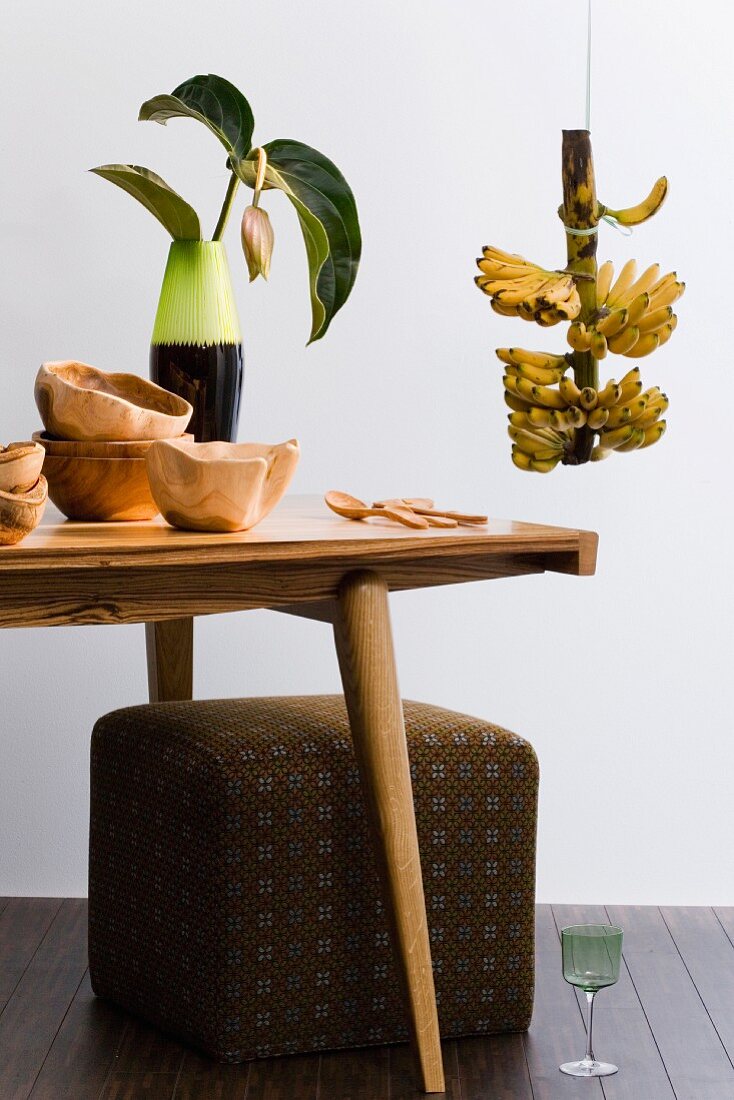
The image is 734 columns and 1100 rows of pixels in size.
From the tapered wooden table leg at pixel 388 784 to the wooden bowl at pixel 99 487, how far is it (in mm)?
273

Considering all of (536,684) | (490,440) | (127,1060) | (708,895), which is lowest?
(708,895)

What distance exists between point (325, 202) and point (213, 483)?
65cm

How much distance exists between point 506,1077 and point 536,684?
0.96 metres

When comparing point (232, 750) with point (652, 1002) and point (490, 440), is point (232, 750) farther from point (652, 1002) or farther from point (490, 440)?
point (490, 440)

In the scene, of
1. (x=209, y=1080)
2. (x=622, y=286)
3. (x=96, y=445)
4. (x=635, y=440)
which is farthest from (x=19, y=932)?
(x=622, y=286)

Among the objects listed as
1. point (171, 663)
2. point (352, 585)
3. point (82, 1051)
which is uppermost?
point (352, 585)

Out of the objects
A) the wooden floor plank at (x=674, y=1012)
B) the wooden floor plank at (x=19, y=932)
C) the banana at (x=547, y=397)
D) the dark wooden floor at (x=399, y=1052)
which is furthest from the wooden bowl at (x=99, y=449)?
the wooden floor plank at (x=674, y=1012)

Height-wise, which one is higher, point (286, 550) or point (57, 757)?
point (286, 550)

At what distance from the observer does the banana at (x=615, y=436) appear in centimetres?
181

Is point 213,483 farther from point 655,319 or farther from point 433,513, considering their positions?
point 655,319

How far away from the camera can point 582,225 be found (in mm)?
1628

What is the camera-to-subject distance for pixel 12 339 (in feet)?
8.47

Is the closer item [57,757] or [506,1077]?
[506,1077]

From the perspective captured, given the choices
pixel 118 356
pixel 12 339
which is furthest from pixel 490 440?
pixel 12 339
